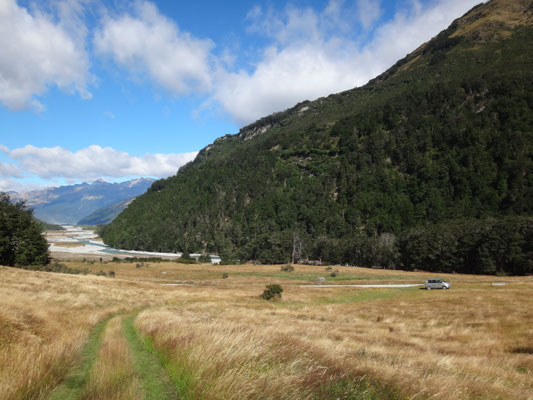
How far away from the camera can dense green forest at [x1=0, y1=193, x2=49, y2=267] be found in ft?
190

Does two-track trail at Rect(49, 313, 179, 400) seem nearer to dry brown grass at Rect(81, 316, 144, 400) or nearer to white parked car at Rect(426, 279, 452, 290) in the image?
dry brown grass at Rect(81, 316, 144, 400)

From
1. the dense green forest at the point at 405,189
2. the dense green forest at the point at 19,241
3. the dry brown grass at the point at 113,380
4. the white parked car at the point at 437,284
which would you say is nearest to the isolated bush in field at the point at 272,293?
the white parked car at the point at 437,284

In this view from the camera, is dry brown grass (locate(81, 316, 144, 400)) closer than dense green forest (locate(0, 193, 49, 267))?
Yes

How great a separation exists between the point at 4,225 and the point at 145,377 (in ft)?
235

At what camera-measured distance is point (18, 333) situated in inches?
355

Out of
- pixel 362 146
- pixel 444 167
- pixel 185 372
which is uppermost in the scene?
pixel 362 146

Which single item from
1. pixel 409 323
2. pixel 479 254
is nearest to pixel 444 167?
pixel 479 254

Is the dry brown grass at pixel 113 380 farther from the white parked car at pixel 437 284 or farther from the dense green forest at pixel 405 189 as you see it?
the dense green forest at pixel 405 189

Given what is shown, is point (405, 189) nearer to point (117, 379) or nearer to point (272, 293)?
point (272, 293)

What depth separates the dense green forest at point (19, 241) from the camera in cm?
5781

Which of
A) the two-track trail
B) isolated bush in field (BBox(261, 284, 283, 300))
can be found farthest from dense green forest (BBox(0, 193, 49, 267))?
the two-track trail

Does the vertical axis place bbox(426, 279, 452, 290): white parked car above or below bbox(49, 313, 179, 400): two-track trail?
below

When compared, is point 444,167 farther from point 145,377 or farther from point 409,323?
point 145,377

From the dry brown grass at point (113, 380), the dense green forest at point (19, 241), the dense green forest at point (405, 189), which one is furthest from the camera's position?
the dense green forest at point (405, 189)
